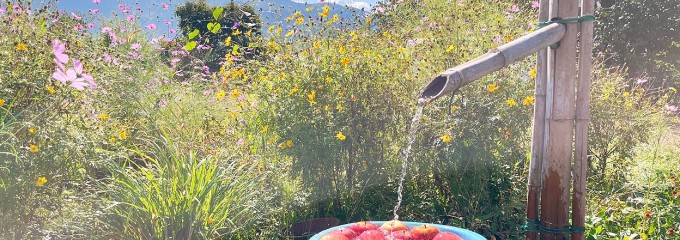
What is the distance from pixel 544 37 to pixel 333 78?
1.58 m

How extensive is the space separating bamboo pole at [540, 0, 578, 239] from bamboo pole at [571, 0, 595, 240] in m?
0.03

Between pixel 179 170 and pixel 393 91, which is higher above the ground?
pixel 393 91

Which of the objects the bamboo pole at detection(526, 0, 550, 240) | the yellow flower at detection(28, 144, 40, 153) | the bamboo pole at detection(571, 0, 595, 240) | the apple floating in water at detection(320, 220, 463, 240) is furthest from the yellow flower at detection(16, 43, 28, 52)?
the bamboo pole at detection(571, 0, 595, 240)

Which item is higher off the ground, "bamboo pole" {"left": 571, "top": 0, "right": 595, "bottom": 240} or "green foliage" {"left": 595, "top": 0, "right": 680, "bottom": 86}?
"green foliage" {"left": 595, "top": 0, "right": 680, "bottom": 86}

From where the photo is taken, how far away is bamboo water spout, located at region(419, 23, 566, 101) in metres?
1.67

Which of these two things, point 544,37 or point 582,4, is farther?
point 582,4

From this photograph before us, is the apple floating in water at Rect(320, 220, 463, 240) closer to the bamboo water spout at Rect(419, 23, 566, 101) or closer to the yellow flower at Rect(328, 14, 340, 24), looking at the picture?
the bamboo water spout at Rect(419, 23, 566, 101)

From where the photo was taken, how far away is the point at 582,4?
2164mm

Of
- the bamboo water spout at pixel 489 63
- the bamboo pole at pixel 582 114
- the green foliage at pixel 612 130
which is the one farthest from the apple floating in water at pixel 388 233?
the green foliage at pixel 612 130

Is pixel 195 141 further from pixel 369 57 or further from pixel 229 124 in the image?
pixel 369 57

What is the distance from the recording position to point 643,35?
33.2 feet

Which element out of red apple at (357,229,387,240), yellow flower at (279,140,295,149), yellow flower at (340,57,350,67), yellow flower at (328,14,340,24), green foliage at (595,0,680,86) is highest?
green foliage at (595,0,680,86)

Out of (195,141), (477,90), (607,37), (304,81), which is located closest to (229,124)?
(195,141)

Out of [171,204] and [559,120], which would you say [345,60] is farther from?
[559,120]
